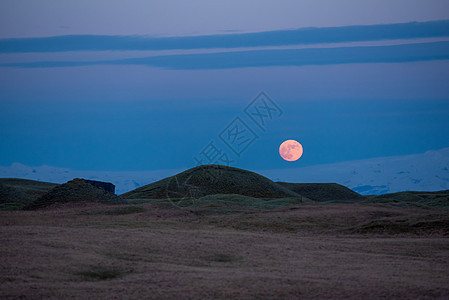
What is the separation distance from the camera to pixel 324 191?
42719 mm

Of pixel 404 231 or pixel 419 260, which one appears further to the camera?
pixel 404 231

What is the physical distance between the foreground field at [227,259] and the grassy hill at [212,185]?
586 inches

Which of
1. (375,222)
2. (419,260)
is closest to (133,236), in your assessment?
(419,260)

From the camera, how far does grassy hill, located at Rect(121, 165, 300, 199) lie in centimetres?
3319

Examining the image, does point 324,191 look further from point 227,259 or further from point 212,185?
point 227,259

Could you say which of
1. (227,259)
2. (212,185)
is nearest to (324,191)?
(212,185)

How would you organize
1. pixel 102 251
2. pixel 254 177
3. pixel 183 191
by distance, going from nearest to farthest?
pixel 102 251
pixel 183 191
pixel 254 177

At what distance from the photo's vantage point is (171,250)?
11570 mm

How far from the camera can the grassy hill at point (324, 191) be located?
40906mm

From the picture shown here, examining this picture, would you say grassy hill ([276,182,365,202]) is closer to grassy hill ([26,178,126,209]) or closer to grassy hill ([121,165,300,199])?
grassy hill ([121,165,300,199])

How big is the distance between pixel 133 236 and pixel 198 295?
17.6 ft

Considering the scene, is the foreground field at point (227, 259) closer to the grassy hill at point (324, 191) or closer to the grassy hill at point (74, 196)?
the grassy hill at point (74, 196)

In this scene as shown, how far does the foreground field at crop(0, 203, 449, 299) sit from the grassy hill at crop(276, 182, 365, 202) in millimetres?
23006

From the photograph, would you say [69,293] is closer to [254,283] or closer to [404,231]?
[254,283]
